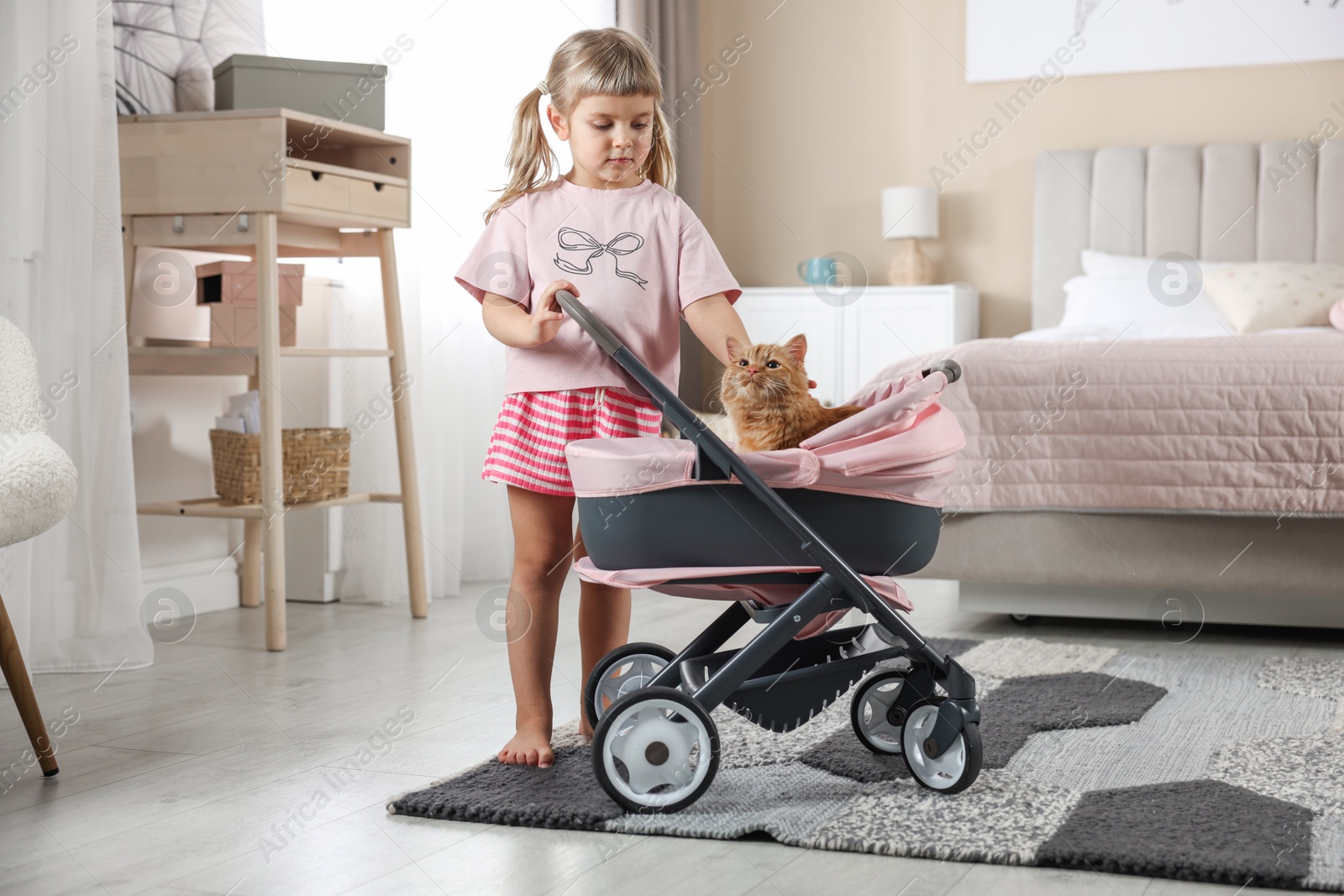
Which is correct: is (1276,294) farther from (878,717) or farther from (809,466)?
(809,466)

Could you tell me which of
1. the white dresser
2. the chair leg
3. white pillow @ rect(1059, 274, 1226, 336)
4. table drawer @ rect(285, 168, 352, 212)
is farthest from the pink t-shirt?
the white dresser

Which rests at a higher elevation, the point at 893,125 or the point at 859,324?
the point at 893,125

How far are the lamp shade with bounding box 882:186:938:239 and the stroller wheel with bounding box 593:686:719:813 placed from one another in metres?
3.57

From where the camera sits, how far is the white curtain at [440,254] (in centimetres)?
324

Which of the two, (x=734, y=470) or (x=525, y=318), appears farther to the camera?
(x=525, y=318)

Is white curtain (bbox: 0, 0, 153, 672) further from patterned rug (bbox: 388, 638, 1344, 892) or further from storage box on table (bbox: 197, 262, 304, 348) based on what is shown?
patterned rug (bbox: 388, 638, 1344, 892)

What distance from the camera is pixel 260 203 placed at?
8.54 ft

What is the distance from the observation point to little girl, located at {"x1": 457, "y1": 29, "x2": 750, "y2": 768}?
169 centimetres

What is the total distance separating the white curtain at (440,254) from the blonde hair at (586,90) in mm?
1561

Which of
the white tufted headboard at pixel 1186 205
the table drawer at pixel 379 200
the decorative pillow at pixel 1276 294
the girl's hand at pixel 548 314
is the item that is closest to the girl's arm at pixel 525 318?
the girl's hand at pixel 548 314

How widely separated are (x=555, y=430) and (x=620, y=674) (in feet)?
1.14

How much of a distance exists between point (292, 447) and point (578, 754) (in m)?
1.41

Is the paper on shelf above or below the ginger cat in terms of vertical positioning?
below

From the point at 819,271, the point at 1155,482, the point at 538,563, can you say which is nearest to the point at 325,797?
the point at 538,563
